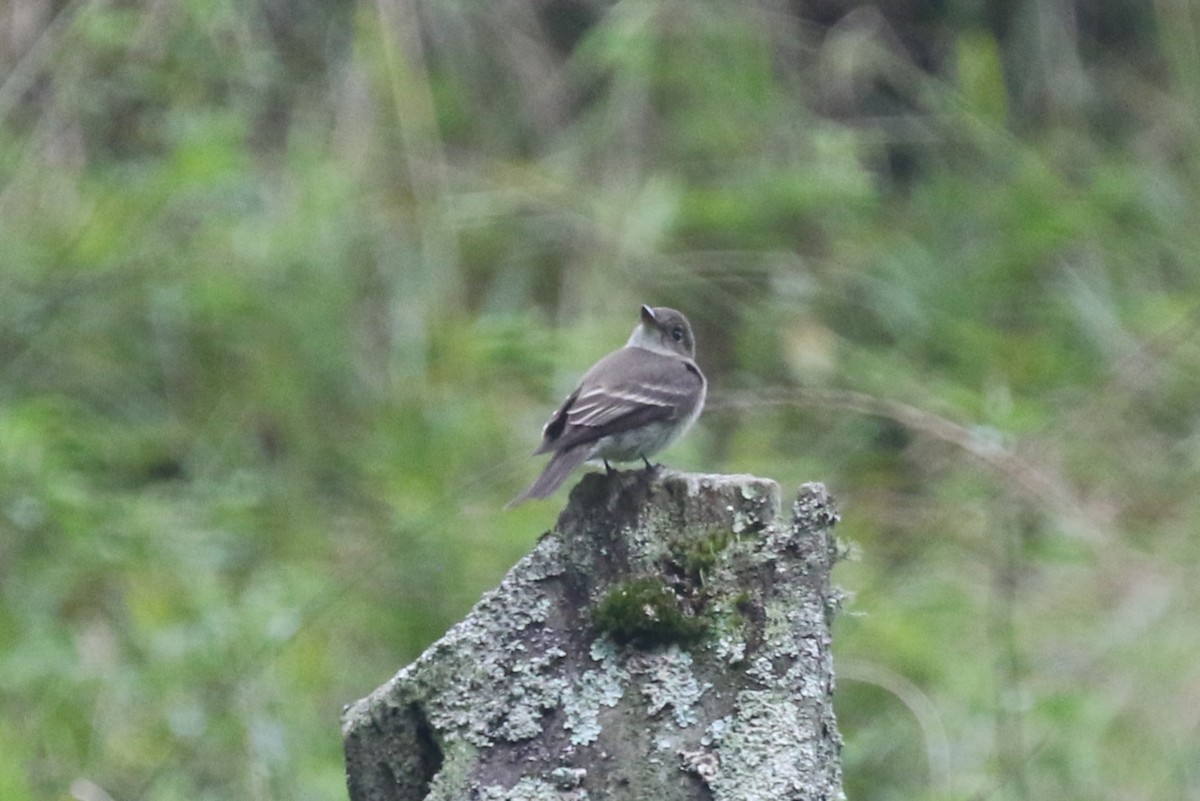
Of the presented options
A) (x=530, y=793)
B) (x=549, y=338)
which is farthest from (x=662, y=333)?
(x=530, y=793)

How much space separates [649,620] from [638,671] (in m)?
0.07

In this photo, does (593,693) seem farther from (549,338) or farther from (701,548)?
(549,338)

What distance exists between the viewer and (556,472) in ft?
12.2

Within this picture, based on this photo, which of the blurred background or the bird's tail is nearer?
the bird's tail

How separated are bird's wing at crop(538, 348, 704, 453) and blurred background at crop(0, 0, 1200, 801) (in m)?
0.38

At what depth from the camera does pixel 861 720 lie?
552cm

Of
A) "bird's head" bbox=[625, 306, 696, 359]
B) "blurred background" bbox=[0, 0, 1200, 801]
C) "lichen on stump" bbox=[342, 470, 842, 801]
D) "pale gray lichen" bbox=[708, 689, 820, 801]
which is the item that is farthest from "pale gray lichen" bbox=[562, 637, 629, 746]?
"bird's head" bbox=[625, 306, 696, 359]

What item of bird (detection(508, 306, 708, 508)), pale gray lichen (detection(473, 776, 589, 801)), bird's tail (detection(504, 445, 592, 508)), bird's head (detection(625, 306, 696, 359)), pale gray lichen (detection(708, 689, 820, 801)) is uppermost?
bird's head (detection(625, 306, 696, 359))

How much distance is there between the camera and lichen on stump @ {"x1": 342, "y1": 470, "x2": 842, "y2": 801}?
209cm

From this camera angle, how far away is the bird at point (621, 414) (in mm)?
3834

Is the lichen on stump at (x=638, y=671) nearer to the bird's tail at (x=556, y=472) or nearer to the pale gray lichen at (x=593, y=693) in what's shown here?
the pale gray lichen at (x=593, y=693)

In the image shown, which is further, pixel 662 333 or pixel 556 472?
pixel 662 333

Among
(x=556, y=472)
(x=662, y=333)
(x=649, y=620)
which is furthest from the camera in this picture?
(x=662, y=333)

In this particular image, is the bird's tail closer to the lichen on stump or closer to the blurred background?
the blurred background
